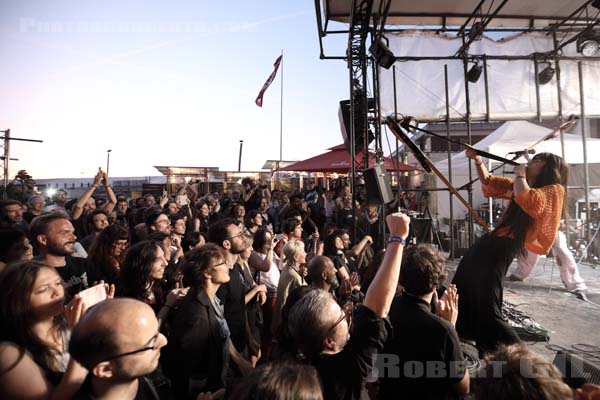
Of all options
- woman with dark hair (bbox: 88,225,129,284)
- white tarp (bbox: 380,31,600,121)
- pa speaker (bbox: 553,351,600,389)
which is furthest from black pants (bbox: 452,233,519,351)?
white tarp (bbox: 380,31,600,121)

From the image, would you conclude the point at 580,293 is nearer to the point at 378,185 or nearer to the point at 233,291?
the point at 378,185

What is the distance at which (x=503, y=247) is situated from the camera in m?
2.60

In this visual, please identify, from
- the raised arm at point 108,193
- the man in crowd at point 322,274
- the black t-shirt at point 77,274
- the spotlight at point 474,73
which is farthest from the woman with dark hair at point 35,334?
the spotlight at point 474,73

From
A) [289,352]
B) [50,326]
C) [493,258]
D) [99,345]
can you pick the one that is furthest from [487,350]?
[50,326]

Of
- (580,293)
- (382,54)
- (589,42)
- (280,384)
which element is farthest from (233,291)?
(589,42)

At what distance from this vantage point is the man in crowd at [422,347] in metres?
1.57

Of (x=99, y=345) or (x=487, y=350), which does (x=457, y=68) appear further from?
(x=99, y=345)

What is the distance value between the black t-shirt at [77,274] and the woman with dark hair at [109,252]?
4.5 inches

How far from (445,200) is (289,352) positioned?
1072 cm

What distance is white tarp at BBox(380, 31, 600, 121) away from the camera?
8500mm

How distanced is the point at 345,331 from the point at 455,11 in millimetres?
8052

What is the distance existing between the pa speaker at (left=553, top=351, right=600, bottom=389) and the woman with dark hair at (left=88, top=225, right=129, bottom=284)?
11.3ft
